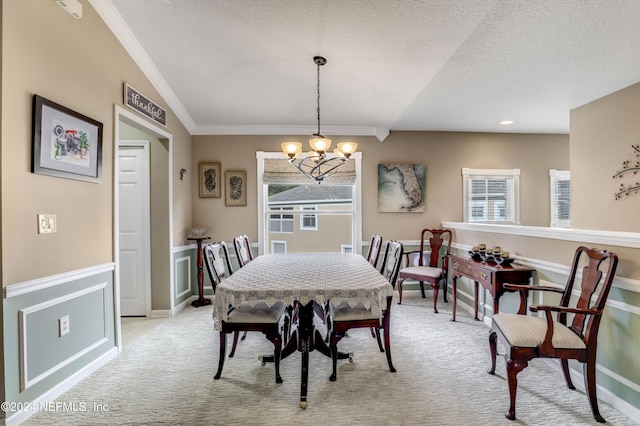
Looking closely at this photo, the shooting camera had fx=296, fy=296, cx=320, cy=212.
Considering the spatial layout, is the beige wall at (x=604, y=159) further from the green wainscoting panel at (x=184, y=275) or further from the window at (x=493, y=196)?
the green wainscoting panel at (x=184, y=275)

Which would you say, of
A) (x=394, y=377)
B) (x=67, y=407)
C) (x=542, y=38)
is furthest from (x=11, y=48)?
(x=542, y=38)

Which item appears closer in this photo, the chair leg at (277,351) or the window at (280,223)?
the chair leg at (277,351)

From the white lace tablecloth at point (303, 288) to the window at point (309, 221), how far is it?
184 centimetres

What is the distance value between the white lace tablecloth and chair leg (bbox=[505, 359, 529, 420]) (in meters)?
0.84

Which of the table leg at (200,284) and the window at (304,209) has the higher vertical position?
the window at (304,209)

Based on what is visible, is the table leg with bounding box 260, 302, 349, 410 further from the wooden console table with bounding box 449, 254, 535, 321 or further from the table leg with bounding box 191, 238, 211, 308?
the table leg with bounding box 191, 238, 211, 308

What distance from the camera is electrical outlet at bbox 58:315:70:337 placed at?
6.82 ft

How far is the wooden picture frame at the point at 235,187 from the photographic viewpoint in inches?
171

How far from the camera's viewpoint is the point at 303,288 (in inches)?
81.2

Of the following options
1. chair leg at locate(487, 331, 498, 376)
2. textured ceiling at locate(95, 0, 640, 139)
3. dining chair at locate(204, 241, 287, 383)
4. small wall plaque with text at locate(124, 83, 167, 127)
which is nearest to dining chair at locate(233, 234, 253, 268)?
dining chair at locate(204, 241, 287, 383)

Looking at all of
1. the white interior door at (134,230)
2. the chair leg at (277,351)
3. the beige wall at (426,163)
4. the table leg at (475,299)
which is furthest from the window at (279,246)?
the table leg at (475,299)

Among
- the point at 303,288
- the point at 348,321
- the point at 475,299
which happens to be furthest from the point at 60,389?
the point at 475,299

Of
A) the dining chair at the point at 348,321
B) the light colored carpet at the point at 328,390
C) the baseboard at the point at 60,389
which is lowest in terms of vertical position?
the light colored carpet at the point at 328,390

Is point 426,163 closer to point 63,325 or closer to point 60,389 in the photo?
point 63,325
